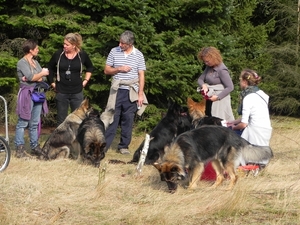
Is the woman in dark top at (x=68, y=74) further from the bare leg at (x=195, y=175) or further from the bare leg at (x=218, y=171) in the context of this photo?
the bare leg at (x=195, y=175)

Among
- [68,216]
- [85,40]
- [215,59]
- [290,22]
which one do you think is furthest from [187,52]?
[290,22]

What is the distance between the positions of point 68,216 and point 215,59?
3611 mm

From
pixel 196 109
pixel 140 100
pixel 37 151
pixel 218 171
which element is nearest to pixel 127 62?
pixel 140 100

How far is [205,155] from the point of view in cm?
637

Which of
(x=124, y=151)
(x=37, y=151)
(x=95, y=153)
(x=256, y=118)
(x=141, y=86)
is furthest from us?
(x=124, y=151)

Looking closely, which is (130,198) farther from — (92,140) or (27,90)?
(27,90)

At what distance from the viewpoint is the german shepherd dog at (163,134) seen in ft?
25.4

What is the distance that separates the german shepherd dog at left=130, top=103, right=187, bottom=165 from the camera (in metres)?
7.75

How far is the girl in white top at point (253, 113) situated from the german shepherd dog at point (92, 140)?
1894 mm

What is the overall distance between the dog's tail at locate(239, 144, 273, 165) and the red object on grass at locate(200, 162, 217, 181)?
0.39 metres

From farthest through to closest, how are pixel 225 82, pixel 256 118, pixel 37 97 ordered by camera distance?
pixel 37 97
pixel 225 82
pixel 256 118

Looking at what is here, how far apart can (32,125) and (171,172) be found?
10.3ft

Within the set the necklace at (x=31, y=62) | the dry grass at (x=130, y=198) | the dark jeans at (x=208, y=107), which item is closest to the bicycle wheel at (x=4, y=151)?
the dry grass at (x=130, y=198)

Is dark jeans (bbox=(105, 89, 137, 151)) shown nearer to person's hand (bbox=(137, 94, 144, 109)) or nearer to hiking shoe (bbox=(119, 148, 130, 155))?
person's hand (bbox=(137, 94, 144, 109))
